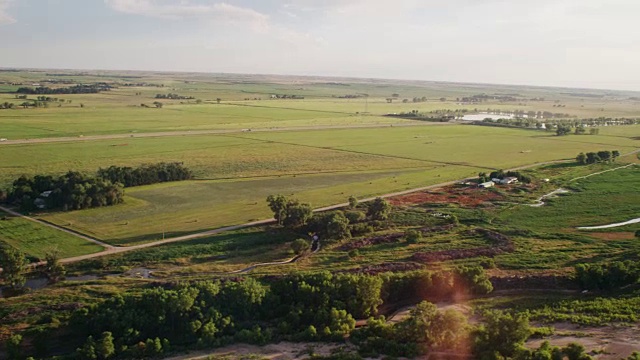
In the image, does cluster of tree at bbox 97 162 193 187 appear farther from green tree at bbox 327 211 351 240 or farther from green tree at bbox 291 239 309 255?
green tree at bbox 327 211 351 240

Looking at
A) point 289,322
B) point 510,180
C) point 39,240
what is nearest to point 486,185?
point 510,180

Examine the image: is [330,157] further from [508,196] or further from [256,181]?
[508,196]

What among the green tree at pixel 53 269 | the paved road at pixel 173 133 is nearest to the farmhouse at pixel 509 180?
the green tree at pixel 53 269

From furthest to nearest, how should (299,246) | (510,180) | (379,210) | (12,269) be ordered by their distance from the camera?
(510,180), (379,210), (299,246), (12,269)

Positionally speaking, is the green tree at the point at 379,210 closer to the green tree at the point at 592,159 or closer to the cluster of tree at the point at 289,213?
the cluster of tree at the point at 289,213

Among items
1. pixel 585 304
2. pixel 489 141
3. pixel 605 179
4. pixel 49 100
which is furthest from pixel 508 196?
pixel 49 100

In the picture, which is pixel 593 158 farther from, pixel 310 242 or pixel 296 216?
pixel 310 242
